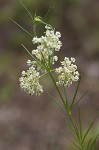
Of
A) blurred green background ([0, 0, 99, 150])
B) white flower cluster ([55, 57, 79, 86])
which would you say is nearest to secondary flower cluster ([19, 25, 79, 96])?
white flower cluster ([55, 57, 79, 86])

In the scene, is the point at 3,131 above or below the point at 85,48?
below

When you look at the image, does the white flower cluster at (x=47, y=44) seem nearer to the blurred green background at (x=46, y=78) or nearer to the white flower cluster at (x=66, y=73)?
the white flower cluster at (x=66, y=73)

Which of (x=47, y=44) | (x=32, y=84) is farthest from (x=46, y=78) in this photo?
(x=47, y=44)

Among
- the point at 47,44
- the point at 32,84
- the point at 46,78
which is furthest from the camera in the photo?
the point at 46,78

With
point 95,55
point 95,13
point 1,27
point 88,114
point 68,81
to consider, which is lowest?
point 68,81

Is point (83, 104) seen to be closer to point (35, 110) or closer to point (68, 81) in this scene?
point (35, 110)

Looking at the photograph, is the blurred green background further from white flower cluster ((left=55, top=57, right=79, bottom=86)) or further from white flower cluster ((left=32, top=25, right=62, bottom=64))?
white flower cluster ((left=32, top=25, right=62, bottom=64))

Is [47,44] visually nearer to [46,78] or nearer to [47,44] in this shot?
[47,44]

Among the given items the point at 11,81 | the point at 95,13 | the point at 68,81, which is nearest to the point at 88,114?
the point at 11,81
